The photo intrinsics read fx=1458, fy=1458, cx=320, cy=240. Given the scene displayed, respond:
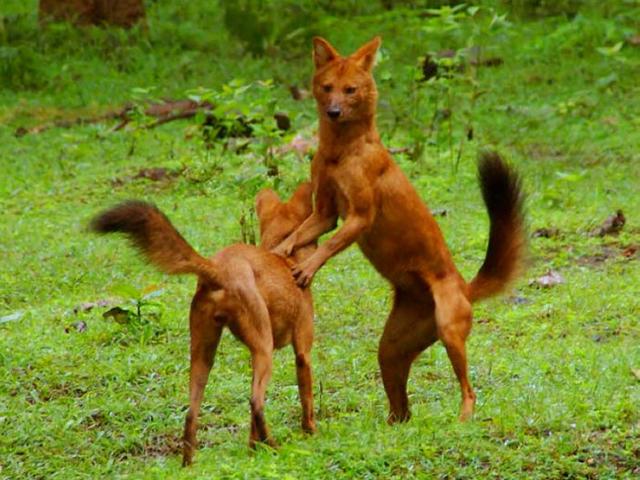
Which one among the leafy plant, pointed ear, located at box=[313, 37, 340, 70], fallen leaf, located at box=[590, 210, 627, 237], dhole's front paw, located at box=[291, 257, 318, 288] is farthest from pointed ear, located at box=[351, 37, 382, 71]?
fallen leaf, located at box=[590, 210, 627, 237]

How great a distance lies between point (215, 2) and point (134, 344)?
1219 centimetres

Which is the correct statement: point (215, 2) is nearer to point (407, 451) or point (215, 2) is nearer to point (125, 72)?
point (125, 72)

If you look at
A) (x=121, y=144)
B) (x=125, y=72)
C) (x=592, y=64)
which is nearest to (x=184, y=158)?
(x=121, y=144)

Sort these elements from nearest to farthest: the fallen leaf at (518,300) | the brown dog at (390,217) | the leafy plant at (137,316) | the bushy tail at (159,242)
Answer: the bushy tail at (159,242) < the brown dog at (390,217) < the leafy plant at (137,316) < the fallen leaf at (518,300)

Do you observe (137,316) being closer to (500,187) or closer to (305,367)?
(305,367)

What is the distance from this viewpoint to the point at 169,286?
381 inches

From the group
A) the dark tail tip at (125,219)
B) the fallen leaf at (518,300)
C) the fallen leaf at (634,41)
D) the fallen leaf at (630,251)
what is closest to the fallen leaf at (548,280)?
the fallen leaf at (518,300)

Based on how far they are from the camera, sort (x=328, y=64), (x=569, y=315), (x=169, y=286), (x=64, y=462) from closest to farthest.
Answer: (x=64, y=462), (x=328, y=64), (x=569, y=315), (x=169, y=286)

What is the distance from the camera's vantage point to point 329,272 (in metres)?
10.1

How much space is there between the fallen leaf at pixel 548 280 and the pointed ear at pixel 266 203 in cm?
293

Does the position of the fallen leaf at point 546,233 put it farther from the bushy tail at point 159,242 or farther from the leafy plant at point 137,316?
the bushy tail at point 159,242

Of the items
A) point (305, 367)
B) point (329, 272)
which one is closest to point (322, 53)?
point (305, 367)

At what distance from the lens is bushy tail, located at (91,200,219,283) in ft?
18.9

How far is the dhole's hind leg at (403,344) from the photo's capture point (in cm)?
679
